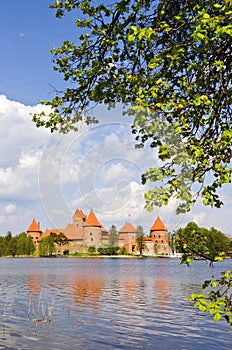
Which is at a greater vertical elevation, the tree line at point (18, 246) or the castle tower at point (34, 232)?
the castle tower at point (34, 232)

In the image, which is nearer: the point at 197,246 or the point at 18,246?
the point at 197,246

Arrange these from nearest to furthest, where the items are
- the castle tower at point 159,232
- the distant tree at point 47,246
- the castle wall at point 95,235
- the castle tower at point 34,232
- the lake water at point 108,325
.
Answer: the castle tower at point 159,232 < the lake water at point 108,325 < the castle wall at point 95,235 < the distant tree at point 47,246 < the castle tower at point 34,232

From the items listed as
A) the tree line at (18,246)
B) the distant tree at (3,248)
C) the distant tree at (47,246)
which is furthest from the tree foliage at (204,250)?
the distant tree at (3,248)

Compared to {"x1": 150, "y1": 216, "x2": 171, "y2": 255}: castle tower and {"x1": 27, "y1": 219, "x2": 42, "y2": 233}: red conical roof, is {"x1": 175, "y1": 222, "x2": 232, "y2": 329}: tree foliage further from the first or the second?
{"x1": 27, "y1": 219, "x2": 42, "y2": 233}: red conical roof

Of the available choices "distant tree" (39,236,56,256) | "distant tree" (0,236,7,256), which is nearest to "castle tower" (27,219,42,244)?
"distant tree" (0,236,7,256)

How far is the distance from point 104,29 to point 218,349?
37.8ft

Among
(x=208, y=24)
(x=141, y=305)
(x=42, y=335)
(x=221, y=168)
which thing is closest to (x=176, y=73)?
(x=208, y=24)

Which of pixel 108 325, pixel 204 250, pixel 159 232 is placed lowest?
pixel 108 325

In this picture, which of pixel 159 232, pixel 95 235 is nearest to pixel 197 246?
pixel 159 232

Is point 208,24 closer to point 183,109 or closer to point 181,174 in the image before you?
point 183,109

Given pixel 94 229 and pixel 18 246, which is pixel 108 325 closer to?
pixel 94 229

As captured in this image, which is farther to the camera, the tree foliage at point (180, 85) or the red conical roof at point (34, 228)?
the red conical roof at point (34, 228)

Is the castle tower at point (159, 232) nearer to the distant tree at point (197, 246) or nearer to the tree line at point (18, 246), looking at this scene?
the distant tree at point (197, 246)

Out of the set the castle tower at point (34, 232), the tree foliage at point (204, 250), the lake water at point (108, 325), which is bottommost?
the lake water at point (108, 325)
